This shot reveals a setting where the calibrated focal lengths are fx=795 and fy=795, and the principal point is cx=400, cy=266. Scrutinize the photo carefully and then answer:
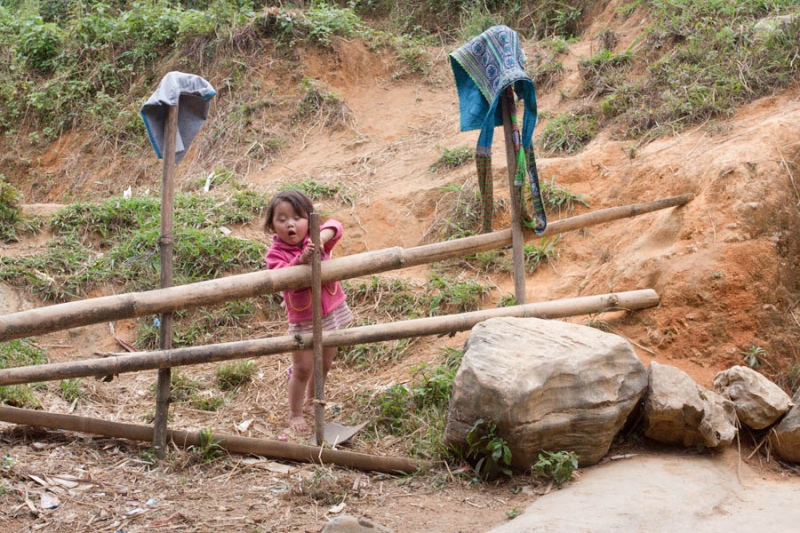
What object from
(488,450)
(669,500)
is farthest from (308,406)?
(669,500)

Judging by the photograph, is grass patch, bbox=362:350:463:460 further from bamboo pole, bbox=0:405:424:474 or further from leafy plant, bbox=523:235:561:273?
leafy plant, bbox=523:235:561:273

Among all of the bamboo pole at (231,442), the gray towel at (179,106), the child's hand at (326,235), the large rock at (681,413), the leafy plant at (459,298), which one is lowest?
the bamboo pole at (231,442)

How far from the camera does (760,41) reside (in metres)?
5.74

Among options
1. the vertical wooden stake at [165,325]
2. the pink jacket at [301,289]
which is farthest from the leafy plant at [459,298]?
the vertical wooden stake at [165,325]

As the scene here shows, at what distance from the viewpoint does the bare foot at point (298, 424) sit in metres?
4.10

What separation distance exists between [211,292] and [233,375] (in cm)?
153

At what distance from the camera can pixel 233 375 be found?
4.77 metres

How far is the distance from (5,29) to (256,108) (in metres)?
4.16

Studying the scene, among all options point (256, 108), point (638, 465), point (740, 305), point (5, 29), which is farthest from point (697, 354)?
point (5, 29)

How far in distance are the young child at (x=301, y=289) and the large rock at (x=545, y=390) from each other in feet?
2.79

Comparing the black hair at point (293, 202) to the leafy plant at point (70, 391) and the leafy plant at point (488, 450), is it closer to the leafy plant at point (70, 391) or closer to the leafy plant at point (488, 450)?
the leafy plant at point (488, 450)

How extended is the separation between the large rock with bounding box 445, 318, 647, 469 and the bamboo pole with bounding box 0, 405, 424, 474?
0.37 meters

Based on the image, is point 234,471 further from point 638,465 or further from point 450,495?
point 638,465

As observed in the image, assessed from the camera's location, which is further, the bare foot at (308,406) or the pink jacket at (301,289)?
the bare foot at (308,406)
